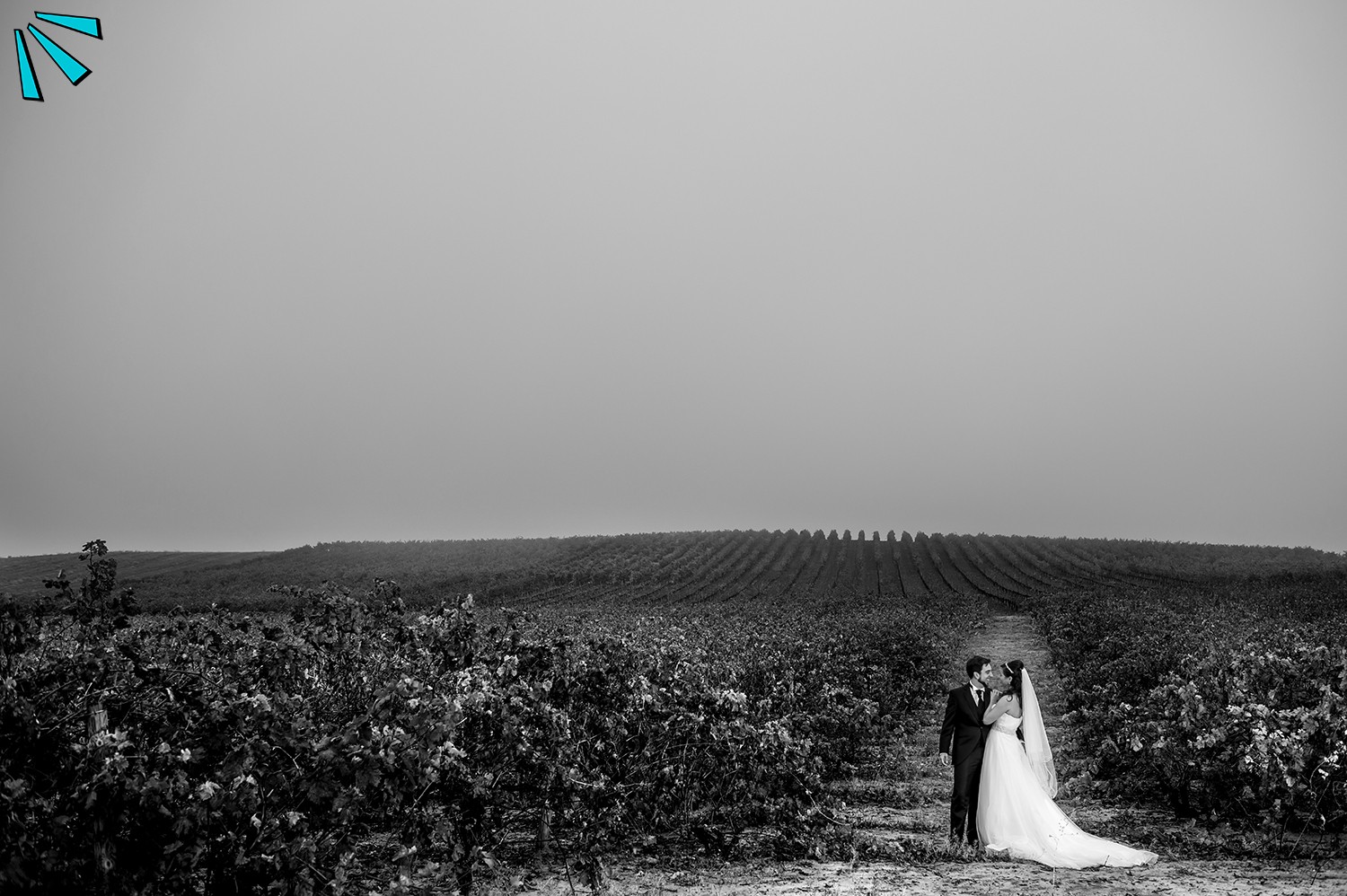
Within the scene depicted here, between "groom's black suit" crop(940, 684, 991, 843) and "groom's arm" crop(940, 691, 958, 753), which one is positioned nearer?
"groom's black suit" crop(940, 684, 991, 843)

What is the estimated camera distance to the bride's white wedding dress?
7836mm

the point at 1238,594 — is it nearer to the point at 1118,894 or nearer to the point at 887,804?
the point at 887,804

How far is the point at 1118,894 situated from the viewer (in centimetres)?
686

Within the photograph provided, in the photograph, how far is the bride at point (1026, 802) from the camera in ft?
25.9

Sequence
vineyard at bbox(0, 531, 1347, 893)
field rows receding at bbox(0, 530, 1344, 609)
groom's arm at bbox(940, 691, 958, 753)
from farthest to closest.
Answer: field rows receding at bbox(0, 530, 1344, 609) → groom's arm at bbox(940, 691, 958, 753) → vineyard at bbox(0, 531, 1347, 893)

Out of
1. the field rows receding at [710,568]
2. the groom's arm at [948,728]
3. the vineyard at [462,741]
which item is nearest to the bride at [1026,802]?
the groom's arm at [948,728]

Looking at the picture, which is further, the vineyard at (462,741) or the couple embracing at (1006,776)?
the couple embracing at (1006,776)

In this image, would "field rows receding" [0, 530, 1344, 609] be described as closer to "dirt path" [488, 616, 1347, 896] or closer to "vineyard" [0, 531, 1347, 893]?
"vineyard" [0, 531, 1347, 893]

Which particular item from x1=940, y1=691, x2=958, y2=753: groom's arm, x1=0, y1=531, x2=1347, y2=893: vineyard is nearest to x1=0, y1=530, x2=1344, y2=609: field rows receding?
x1=0, y1=531, x2=1347, y2=893: vineyard

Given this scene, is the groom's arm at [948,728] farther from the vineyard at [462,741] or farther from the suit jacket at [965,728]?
the vineyard at [462,741]

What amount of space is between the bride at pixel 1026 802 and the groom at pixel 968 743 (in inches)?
2.9

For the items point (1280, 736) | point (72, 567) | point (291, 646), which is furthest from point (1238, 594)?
point (72, 567)

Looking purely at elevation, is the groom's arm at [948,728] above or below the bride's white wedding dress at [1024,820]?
above

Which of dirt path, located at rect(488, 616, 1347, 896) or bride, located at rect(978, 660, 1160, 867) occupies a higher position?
bride, located at rect(978, 660, 1160, 867)
